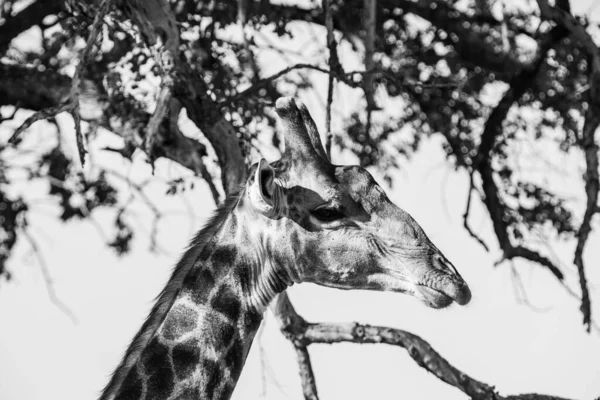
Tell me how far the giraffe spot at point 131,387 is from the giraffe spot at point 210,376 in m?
0.32

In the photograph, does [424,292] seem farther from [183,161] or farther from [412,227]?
[183,161]

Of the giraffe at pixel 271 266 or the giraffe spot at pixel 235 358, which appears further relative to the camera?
the giraffe spot at pixel 235 358

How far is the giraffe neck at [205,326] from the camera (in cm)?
461

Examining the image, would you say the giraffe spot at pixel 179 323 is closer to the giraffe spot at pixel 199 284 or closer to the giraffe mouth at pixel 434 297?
the giraffe spot at pixel 199 284

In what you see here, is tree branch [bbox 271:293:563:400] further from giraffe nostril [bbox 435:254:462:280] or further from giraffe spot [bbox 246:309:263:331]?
giraffe spot [bbox 246:309:263:331]

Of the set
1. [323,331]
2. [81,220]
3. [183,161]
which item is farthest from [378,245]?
[81,220]

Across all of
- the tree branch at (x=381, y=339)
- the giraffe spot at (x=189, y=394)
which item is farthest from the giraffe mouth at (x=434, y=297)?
the tree branch at (x=381, y=339)

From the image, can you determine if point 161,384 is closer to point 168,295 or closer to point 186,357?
point 186,357

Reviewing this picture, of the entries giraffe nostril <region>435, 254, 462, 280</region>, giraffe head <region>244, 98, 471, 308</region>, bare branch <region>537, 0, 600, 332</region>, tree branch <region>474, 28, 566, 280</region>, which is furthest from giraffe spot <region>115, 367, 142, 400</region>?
tree branch <region>474, 28, 566, 280</region>

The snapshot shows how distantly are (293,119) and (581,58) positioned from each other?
19.7 feet

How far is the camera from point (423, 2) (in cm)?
996

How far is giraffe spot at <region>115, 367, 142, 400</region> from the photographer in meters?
4.49

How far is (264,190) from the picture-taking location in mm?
4688

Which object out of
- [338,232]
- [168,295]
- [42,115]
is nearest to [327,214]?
[338,232]
